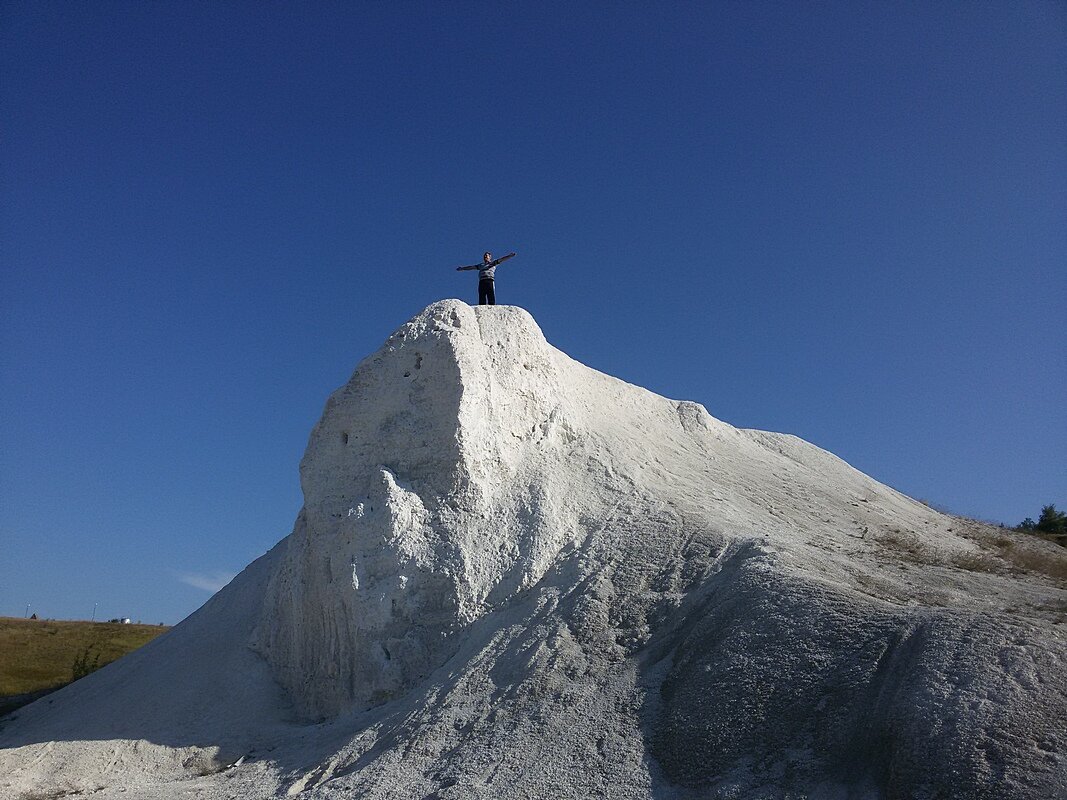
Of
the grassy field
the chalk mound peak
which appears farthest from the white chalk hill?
the grassy field

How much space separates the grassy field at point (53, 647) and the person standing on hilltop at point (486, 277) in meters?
15.8

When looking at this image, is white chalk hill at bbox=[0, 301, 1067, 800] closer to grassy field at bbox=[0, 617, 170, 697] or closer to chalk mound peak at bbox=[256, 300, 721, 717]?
chalk mound peak at bbox=[256, 300, 721, 717]

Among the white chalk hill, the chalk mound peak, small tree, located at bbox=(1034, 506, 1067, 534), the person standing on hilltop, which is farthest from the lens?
small tree, located at bbox=(1034, 506, 1067, 534)

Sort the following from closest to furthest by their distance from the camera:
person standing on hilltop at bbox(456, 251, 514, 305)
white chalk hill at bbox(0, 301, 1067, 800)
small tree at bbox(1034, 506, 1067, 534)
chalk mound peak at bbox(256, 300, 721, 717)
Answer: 1. white chalk hill at bbox(0, 301, 1067, 800)
2. chalk mound peak at bbox(256, 300, 721, 717)
3. person standing on hilltop at bbox(456, 251, 514, 305)
4. small tree at bbox(1034, 506, 1067, 534)

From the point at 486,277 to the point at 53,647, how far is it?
23.7m

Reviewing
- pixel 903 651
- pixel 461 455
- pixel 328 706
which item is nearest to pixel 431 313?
pixel 461 455

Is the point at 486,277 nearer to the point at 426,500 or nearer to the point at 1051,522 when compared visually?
the point at 426,500

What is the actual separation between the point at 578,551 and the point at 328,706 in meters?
5.47

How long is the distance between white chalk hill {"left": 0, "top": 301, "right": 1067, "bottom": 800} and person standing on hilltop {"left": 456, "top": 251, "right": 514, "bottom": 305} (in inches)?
53.7

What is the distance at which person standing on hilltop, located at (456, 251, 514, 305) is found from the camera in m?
20.0

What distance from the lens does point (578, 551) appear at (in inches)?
582

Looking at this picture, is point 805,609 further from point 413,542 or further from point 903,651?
point 413,542

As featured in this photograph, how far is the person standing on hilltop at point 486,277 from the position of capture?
65.7ft

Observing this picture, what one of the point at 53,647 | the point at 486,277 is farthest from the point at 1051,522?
the point at 53,647
